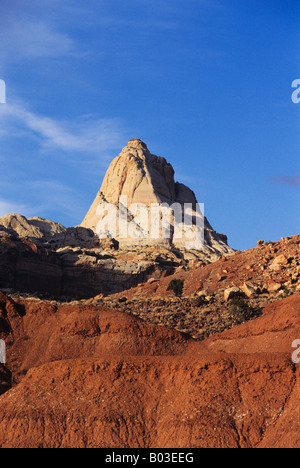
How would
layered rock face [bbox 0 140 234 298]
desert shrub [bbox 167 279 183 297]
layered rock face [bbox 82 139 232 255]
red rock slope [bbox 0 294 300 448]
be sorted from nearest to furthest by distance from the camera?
1. red rock slope [bbox 0 294 300 448]
2. desert shrub [bbox 167 279 183 297]
3. layered rock face [bbox 0 140 234 298]
4. layered rock face [bbox 82 139 232 255]

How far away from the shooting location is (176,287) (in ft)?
204

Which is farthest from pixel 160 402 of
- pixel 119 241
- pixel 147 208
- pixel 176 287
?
pixel 147 208

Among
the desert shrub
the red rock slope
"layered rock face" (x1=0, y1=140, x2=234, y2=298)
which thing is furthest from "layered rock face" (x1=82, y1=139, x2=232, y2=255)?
the red rock slope

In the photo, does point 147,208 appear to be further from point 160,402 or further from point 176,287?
point 160,402

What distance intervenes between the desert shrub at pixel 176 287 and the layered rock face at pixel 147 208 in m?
42.0

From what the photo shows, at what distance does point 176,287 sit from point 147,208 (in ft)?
191

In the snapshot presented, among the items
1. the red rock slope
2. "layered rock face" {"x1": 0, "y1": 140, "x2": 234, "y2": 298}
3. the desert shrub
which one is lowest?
the red rock slope

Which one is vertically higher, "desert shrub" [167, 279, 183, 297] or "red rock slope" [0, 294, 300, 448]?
"desert shrub" [167, 279, 183, 297]

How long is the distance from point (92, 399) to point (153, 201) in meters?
100

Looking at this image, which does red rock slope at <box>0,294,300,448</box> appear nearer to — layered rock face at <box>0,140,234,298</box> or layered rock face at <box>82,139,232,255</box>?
layered rock face at <box>0,140,234,298</box>

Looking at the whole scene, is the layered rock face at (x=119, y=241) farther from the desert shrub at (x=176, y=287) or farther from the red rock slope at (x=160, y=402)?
the red rock slope at (x=160, y=402)

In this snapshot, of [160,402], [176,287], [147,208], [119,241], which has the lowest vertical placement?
[160,402]

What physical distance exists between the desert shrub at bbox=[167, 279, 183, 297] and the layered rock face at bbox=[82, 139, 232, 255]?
42.0m

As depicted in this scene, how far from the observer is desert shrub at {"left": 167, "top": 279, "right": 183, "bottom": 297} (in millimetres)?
61581
